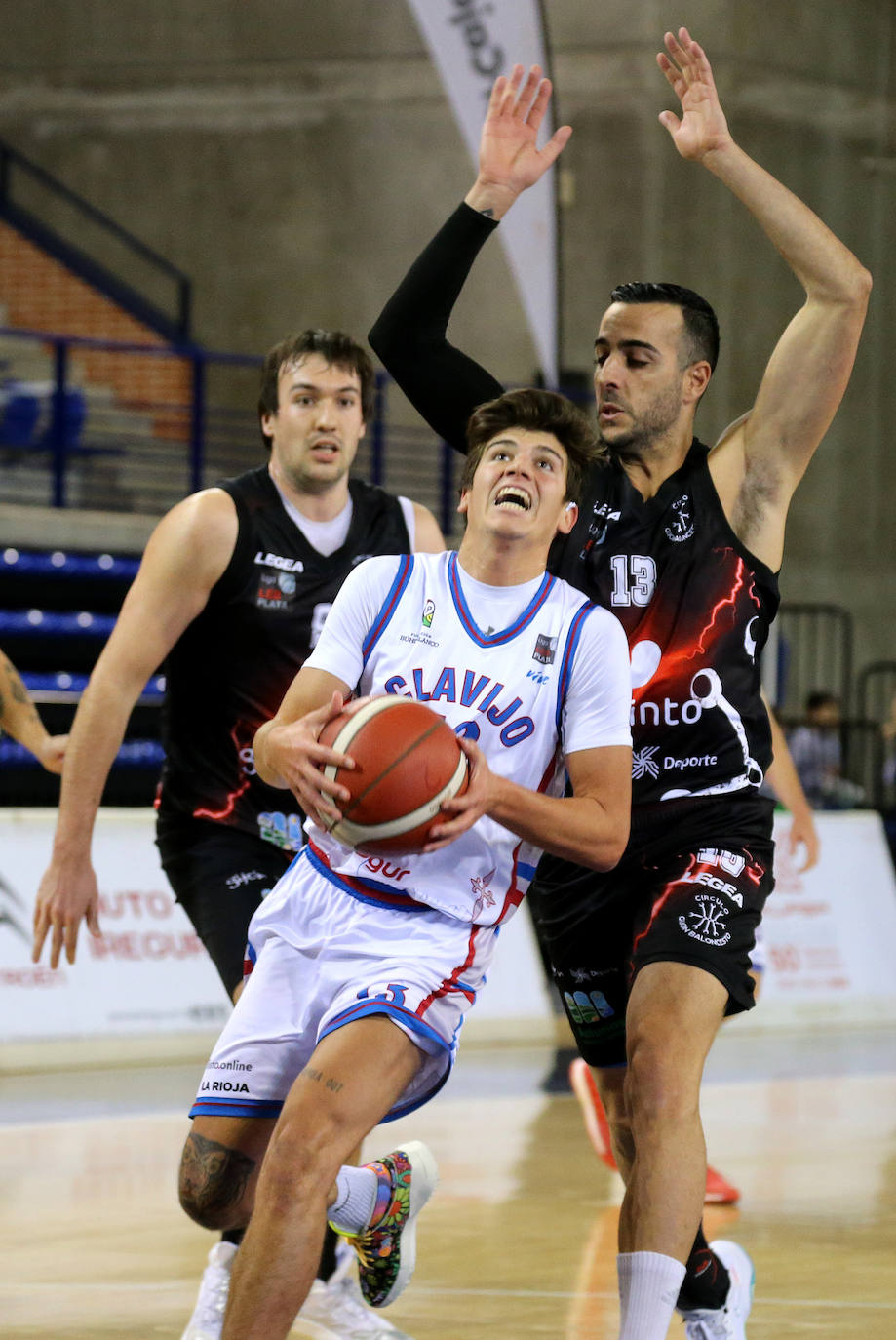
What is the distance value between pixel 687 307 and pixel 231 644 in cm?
135

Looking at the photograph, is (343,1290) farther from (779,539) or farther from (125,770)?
(125,770)

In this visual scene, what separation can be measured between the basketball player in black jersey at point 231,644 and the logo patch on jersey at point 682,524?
96 centimetres

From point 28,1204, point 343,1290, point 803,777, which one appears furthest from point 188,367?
point 343,1290

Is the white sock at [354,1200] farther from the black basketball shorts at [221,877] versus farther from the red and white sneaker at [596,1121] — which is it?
the red and white sneaker at [596,1121]

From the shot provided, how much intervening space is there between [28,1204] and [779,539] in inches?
120

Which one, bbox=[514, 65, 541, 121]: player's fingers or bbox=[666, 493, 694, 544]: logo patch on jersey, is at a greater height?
bbox=[514, 65, 541, 121]: player's fingers

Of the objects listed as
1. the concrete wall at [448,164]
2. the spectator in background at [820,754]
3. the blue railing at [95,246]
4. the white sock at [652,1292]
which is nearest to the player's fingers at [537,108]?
the white sock at [652,1292]

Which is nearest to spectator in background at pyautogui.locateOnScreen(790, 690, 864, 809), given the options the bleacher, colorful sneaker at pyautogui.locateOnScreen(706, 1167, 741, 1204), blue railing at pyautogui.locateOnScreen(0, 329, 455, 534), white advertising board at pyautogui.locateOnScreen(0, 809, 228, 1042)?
blue railing at pyautogui.locateOnScreen(0, 329, 455, 534)

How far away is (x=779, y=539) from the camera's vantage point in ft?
13.4

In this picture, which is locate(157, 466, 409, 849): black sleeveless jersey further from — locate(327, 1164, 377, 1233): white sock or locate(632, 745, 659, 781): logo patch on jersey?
locate(327, 1164, 377, 1233): white sock

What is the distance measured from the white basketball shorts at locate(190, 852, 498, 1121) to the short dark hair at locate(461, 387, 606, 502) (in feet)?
2.70

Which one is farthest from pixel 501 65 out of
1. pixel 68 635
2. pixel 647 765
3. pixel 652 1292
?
pixel 652 1292

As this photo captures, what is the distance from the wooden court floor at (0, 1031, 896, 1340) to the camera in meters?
4.54

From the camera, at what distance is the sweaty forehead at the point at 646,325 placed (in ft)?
13.2
